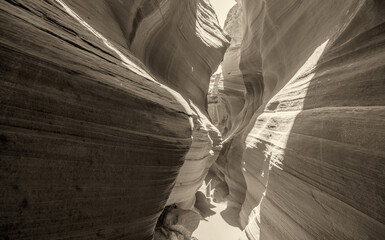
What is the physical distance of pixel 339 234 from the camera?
2014 millimetres

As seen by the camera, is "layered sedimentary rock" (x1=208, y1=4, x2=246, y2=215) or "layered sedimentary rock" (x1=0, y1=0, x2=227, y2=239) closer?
"layered sedimentary rock" (x1=0, y1=0, x2=227, y2=239)

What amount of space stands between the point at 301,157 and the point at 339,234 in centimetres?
95

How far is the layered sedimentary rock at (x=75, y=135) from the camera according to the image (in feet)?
3.41

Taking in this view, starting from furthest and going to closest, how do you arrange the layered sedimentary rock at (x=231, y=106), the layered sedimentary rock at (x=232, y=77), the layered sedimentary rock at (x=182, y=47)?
the layered sedimentary rock at (x=232, y=77) → the layered sedimentary rock at (x=231, y=106) → the layered sedimentary rock at (x=182, y=47)

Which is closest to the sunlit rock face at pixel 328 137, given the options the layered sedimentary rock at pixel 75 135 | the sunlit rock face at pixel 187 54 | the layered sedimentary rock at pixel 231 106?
the sunlit rock face at pixel 187 54

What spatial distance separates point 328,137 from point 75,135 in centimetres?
275

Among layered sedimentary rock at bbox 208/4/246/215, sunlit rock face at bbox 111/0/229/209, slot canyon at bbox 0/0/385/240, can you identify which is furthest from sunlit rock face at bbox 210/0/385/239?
layered sedimentary rock at bbox 208/4/246/215

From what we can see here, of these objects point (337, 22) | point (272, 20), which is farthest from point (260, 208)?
point (272, 20)

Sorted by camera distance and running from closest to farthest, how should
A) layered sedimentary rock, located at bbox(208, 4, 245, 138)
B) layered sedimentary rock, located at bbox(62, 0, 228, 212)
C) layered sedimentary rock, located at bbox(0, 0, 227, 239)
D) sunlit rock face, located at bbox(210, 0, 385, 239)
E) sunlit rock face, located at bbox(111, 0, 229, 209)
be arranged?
layered sedimentary rock, located at bbox(0, 0, 227, 239) → sunlit rock face, located at bbox(210, 0, 385, 239) → layered sedimentary rock, located at bbox(62, 0, 228, 212) → sunlit rock face, located at bbox(111, 0, 229, 209) → layered sedimentary rock, located at bbox(208, 4, 245, 138)

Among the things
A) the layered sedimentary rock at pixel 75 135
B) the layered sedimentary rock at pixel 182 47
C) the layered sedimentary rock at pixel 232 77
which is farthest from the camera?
the layered sedimentary rock at pixel 232 77

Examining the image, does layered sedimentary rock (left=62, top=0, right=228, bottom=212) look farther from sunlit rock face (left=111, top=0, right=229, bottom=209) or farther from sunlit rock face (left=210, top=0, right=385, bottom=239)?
sunlit rock face (left=210, top=0, right=385, bottom=239)

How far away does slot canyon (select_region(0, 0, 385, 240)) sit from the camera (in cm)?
109

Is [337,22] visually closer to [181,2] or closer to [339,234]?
[339,234]

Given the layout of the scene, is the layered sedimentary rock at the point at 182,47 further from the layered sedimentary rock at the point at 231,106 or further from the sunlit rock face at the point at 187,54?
the layered sedimentary rock at the point at 231,106
